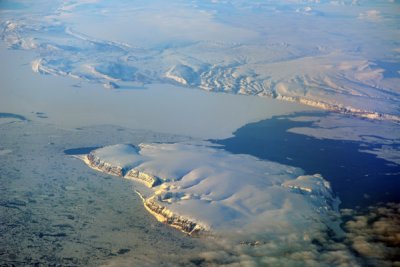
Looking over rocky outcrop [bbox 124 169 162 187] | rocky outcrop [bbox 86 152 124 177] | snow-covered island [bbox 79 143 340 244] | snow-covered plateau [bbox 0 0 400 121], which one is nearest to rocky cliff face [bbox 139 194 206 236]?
snow-covered island [bbox 79 143 340 244]

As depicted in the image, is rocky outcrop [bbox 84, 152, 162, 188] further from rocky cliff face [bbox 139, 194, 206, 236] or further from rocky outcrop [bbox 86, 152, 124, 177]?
rocky cliff face [bbox 139, 194, 206, 236]

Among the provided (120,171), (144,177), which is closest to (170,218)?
(144,177)

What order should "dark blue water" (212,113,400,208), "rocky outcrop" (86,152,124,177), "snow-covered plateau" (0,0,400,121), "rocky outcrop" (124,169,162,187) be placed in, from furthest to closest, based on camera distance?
"snow-covered plateau" (0,0,400,121) → "rocky outcrop" (86,152,124,177) → "dark blue water" (212,113,400,208) → "rocky outcrop" (124,169,162,187)

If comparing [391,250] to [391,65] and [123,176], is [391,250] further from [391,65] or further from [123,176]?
[391,65]

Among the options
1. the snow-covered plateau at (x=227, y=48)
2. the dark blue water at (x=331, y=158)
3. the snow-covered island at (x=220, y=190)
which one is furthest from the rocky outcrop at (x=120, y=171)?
the snow-covered plateau at (x=227, y=48)

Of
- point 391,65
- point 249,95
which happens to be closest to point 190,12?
point 391,65

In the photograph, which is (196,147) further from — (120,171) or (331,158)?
(331,158)
